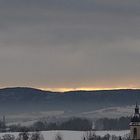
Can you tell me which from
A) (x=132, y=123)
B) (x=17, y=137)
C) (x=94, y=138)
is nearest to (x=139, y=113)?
(x=132, y=123)

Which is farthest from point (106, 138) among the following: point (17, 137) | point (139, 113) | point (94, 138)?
point (139, 113)

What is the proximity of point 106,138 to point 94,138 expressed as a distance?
219 inches

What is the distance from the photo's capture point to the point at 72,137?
17125 centimetres

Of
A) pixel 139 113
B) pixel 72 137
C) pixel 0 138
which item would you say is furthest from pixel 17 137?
pixel 139 113

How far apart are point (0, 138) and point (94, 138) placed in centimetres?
1933

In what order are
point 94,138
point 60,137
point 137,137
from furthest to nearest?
point 60,137
point 94,138
point 137,137

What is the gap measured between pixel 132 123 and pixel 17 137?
73.5 m

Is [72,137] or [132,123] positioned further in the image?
[72,137]

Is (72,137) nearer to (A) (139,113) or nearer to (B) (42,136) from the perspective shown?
(B) (42,136)

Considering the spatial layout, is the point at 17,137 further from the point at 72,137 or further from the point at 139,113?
the point at 139,113

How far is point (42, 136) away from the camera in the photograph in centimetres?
16600

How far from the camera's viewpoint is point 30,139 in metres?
154

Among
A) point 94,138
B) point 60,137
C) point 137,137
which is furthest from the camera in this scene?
point 60,137

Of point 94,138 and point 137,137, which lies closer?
point 137,137
